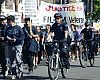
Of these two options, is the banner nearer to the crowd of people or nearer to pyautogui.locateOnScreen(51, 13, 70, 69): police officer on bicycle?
the crowd of people

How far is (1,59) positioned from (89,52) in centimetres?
482

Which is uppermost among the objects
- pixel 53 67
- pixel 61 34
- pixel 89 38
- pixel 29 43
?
pixel 61 34

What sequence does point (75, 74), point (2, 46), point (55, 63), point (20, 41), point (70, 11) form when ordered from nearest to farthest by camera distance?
point (20, 41) < point (55, 63) < point (2, 46) < point (75, 74) < point (70, 11)

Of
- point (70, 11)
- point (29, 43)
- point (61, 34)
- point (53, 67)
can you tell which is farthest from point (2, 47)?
point (70, 11)

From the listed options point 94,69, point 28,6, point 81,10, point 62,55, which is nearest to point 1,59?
point 62,55

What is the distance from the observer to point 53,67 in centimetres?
1325

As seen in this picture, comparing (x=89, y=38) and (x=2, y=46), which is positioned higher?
(x=2, y=46)

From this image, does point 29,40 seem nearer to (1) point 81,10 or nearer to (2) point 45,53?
(2) point 45,53

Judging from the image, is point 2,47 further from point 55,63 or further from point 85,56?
point 85,56

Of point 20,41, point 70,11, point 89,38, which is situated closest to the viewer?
point 20,41

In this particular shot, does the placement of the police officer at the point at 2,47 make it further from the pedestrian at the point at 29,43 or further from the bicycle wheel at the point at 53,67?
the bicycle wheel at the point at 53,67

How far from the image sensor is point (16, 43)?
1328cm

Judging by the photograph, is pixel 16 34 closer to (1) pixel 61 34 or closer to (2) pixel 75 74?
(1) pixel 61 34

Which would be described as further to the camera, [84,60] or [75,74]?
[84,60]
